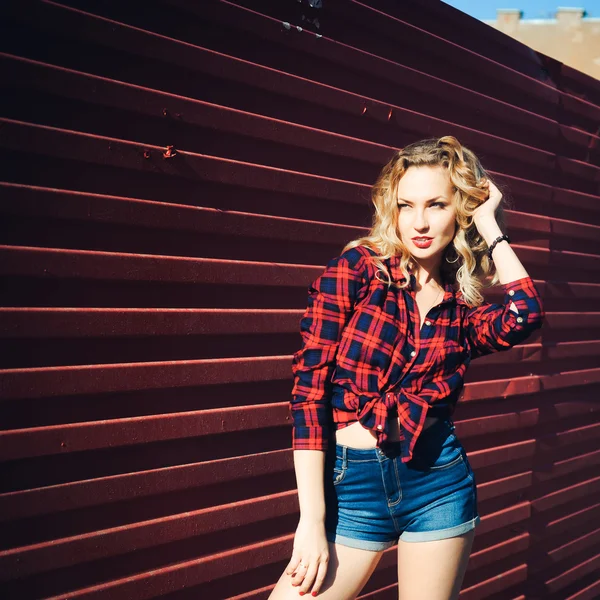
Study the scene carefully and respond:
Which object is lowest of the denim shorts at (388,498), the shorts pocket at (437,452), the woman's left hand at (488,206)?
the denim shorts at (388,498)

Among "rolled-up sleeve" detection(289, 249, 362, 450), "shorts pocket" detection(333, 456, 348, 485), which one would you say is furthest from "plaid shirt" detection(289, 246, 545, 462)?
"shorts pocket" detection(333, 456, 348, 485)

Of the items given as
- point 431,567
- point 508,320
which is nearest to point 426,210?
point 508,320

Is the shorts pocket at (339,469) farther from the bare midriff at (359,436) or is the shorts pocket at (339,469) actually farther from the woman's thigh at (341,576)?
the woman's thigh at (341,576)

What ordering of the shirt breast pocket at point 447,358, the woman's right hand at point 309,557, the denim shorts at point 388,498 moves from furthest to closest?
the shirt breast pocket at point 447,358, the denim shorts at point 388,498, the woman's right hand at point 309,557

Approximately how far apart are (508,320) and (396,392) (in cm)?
51

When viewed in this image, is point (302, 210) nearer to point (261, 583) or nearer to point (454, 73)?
point (454, 73)

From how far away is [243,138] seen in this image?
9.69 ft

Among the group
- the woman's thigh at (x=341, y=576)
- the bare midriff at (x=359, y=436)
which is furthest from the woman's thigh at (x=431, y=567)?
the bare midriff at (x=359, y=436)

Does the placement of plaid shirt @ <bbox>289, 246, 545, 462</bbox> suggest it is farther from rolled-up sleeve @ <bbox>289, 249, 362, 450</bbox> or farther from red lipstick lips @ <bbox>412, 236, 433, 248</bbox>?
red lipstick lips @ <bbox>412, 236, 433, 248</bbox>

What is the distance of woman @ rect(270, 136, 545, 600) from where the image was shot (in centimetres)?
214

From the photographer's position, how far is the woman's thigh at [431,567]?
7.34 feet

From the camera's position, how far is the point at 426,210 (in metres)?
2.41

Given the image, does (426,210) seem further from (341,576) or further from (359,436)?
(341,576)

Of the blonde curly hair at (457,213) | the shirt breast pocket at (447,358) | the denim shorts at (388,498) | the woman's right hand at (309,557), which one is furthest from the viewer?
the blonde curly hair at (457,213)
